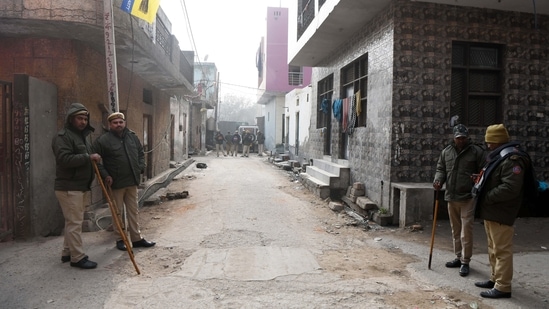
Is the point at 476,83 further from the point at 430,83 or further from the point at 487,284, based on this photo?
the point at 487,284

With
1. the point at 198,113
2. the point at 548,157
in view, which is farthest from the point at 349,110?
the point at 198,113

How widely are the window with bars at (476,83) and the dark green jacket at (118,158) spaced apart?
5.97 metres

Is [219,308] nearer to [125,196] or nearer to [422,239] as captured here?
[125,196]

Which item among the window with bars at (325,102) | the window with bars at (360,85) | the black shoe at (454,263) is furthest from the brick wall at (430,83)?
the window with bars at (325,102)

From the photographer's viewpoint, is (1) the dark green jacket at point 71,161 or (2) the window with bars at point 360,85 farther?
(2) the window with bars at point 360,85

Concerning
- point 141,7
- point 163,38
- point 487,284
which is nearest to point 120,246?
point 141,7

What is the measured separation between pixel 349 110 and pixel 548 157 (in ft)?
14.4

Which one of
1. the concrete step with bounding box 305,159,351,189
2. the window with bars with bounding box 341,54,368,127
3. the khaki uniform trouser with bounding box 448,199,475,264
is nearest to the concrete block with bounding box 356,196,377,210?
the concrete step with bounding box 305,159,351,189

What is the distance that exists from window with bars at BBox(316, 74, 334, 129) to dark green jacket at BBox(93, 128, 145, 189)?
769 centimetres

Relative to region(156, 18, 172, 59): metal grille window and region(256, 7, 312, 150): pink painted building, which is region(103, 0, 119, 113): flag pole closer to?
region(156, 18, 172, 59): metal grille window

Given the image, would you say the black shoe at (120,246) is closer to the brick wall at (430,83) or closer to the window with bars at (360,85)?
the brick wall at (430,83)

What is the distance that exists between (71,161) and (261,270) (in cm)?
262

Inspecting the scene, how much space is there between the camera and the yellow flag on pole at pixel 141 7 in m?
5.77

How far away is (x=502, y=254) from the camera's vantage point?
3.79 metres
